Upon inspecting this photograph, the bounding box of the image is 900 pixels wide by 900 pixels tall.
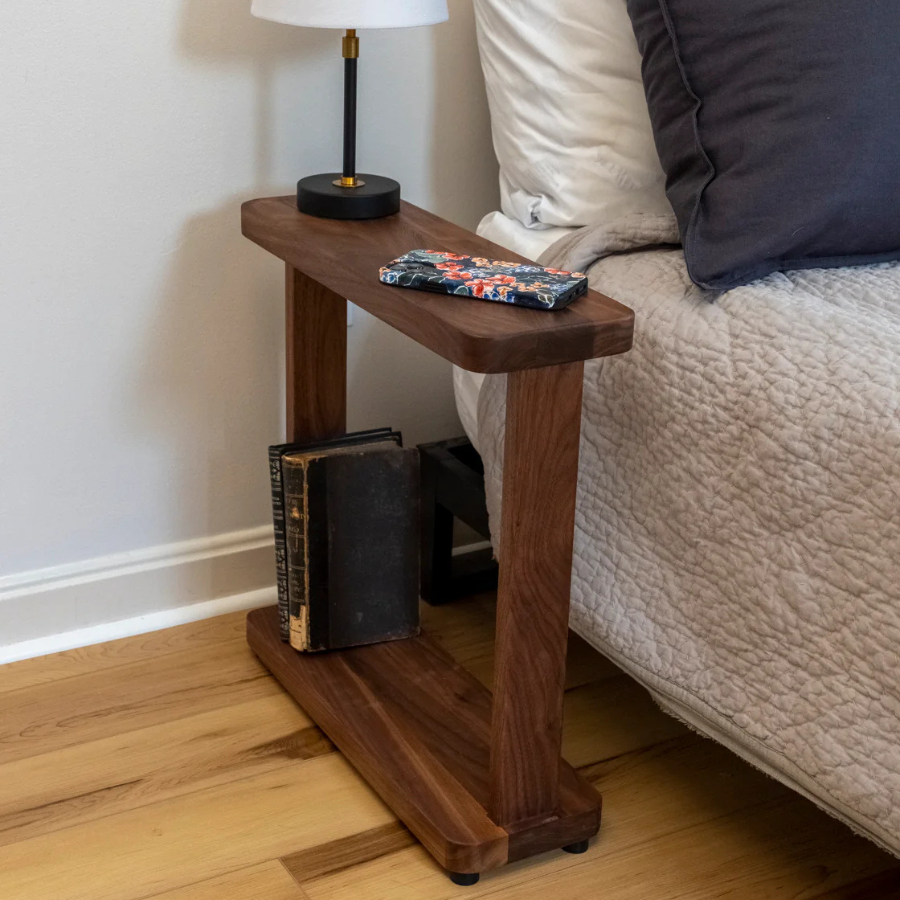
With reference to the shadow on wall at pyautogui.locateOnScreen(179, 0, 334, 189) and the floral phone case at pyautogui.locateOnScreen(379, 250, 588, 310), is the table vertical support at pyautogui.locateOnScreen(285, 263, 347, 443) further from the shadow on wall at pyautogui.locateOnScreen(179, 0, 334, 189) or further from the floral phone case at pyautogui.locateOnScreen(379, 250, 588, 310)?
the floral phone case at pyautogui.locateOnScreen(379, 250, 588, 310)

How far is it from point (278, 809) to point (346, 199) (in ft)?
2.25

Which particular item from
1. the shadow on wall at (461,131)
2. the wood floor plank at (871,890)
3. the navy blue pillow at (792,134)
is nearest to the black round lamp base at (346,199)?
the shadow on wall at (461,131)

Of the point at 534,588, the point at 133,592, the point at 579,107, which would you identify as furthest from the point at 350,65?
the point at 133,592

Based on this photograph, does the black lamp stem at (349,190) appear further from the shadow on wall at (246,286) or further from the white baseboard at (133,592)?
the white baseboard at (133,592)

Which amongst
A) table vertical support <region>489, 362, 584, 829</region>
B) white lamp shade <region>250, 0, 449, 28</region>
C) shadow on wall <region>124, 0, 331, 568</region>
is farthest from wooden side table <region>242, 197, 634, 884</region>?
white lamp shade <region>250, 0, 449, 28</region>

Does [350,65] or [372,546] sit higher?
[350,65]

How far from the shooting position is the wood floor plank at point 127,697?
4.59 ft

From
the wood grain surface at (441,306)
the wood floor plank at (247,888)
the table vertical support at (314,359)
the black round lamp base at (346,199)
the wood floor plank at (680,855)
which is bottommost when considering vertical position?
the wood floor plank at (680,855)

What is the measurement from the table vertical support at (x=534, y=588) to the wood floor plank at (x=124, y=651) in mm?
553

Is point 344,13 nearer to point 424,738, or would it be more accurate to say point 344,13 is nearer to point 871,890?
point 424,738

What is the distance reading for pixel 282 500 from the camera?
1.46m

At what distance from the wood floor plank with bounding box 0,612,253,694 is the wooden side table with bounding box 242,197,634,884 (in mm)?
117

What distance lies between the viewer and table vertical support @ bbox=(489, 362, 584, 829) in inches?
42.5

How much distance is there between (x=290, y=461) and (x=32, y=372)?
35 centimetres
